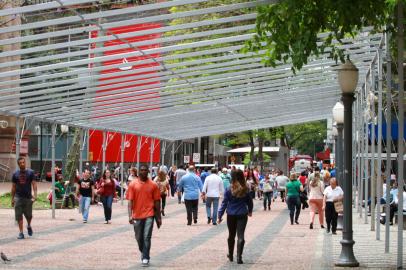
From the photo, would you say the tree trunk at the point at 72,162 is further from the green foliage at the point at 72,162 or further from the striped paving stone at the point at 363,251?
A: the striped paving stone at the point at 363,251

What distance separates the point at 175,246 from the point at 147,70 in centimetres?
392

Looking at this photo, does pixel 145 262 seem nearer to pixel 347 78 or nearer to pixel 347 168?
pixel 347 168

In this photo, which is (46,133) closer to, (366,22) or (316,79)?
(316,79)

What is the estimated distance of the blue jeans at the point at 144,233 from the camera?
1485 cm

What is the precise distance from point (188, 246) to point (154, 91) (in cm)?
603

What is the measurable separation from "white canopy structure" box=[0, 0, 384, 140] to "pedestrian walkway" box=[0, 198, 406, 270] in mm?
3363

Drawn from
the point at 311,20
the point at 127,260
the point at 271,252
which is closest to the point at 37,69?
the point at 127,260

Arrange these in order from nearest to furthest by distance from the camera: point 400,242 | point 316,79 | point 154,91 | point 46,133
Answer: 1. point 400,242
2. point 154,91
3. point 316,79
4. point 46,133

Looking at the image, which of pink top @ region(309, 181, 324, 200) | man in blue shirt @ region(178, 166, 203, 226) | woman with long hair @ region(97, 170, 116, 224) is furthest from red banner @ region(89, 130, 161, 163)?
pink top @ region(309, 181, 324, 200)

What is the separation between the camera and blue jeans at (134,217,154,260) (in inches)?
585

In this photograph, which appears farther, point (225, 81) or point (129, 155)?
point (129, 155)

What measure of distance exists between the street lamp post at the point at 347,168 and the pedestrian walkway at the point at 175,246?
35 centimetres

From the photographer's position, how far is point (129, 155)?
53.9m

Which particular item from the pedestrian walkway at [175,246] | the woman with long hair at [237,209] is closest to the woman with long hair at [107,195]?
the pedestrian walkway at [175,246]
